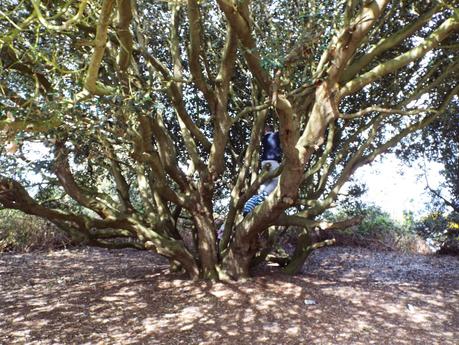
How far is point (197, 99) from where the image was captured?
7004 mm

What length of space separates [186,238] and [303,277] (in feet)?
12.9

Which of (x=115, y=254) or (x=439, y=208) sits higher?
(x=439, y=208)

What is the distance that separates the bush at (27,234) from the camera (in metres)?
9.45

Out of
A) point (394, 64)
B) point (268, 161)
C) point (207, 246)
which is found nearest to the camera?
point (394, 64)

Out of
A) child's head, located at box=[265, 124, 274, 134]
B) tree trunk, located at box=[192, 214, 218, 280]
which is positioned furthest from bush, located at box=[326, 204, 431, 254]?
tree trunk, located at box=[192, 214, 218, 280]

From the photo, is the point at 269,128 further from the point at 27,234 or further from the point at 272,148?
the point at 27,234

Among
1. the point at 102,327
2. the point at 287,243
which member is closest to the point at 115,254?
the point at 287,243

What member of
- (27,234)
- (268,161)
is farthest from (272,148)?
(27,234)

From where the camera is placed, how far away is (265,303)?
194 inches

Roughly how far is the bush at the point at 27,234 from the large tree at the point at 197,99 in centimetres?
332

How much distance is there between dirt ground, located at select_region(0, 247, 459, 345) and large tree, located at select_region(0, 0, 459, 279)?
23.6 inches

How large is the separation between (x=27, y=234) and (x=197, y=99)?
5393 mm

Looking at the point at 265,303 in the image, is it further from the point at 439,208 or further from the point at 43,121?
the point at 439,208

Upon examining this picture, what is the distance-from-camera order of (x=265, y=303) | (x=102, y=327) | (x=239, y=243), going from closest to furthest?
(x=102, y=327) < (x=265, y=303) < (x=239, y=243)
